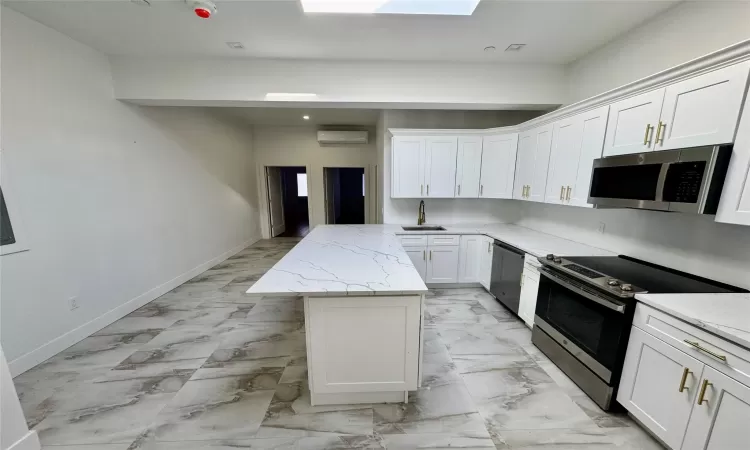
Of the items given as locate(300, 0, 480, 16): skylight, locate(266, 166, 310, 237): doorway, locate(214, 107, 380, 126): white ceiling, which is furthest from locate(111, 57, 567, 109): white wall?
locate(266, 166, 310, 237): doorway

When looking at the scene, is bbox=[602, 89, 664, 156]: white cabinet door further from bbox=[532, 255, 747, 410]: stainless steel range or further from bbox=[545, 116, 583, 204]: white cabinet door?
bbox=[532, 255, 747, 410]: stainless steel range

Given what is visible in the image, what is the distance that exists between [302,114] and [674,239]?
5305 mm

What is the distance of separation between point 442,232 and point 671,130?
2245 mm

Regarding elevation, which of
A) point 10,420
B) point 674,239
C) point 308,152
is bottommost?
point 10,420

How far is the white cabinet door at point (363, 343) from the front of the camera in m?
1.65

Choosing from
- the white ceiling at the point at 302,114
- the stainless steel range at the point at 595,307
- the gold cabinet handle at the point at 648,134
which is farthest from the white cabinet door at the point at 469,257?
the white ceiling at the point at 302,114

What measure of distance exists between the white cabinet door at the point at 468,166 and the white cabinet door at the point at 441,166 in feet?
0.24

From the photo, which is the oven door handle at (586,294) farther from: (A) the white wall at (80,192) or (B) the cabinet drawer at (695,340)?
(A) the white wall at (80,192)

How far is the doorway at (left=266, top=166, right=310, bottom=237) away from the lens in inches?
271

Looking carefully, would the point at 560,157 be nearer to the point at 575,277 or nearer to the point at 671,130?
the point at 671,130

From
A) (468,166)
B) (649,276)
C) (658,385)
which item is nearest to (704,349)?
(658,385)

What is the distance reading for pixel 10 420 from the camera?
1.38 m

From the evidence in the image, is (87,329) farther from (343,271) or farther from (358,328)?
(358,328)

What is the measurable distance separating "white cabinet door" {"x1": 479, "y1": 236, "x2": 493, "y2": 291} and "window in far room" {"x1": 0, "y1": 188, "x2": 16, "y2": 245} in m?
4.55
